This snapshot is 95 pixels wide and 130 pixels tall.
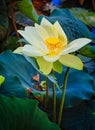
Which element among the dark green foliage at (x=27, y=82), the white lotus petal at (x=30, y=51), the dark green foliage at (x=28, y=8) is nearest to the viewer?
the white lotus petal at (x=30, y=51)

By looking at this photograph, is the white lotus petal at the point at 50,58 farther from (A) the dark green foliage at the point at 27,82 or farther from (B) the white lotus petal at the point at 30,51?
(A) the dark green foliage at the point at 27,82

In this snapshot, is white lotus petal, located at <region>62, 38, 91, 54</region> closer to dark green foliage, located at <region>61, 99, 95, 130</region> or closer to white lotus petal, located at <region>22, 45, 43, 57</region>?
white lotus petal, located at <region>22, 45, 43, 57</region>

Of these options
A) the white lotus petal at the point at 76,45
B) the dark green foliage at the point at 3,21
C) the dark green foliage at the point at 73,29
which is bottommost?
the dark green foliage at the point at 3,21

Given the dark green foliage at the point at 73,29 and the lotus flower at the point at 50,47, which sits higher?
the lotus flower at the point at 50,47

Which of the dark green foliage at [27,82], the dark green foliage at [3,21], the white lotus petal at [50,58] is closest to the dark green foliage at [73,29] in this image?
the dark green foliage at [27,82]

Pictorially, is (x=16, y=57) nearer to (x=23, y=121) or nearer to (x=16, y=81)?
(x=16, y=81)

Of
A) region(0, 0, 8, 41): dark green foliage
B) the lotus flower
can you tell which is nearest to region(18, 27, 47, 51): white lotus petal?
the lotus flower

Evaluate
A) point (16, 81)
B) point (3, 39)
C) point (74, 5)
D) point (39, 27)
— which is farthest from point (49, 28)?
point (74, 5)
